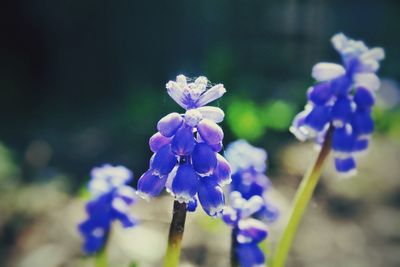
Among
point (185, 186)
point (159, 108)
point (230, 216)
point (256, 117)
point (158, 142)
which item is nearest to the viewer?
point (185, 186)

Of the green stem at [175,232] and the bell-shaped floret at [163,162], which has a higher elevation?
the bell-shaped floret at [163,162]

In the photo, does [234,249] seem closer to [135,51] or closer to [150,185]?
[150,185]

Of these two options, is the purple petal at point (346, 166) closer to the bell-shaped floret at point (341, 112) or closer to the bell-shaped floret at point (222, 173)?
the bell-shaped floret at point (341, 112)

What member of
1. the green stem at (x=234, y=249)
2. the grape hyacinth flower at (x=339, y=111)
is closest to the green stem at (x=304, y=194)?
the grape hyacinth flower at (x=339, y=111)

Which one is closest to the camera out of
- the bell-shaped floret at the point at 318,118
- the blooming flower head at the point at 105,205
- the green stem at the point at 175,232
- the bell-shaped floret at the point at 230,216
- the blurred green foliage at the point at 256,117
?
the green stem at the point at 175,232

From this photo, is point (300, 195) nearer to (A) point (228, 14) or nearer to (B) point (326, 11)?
(A) point (228, 14)

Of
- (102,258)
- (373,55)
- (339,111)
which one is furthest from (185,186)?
(102,258)
